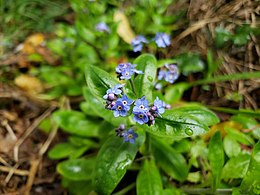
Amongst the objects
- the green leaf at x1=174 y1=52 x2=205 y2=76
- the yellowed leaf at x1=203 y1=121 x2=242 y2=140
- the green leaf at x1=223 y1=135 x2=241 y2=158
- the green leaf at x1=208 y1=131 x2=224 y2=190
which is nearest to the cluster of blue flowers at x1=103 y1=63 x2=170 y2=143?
the green leaf at x1=208 y1=131 x2=224 y2=190

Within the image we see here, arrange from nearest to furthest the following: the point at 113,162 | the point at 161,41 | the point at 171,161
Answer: the point at 113,162 < the point at 171,161 < the point at 161,41

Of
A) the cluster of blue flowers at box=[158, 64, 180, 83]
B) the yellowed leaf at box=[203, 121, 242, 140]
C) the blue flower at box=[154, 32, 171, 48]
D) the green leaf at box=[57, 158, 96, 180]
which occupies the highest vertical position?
the blue flower at box=[154, 32, 171, 48]

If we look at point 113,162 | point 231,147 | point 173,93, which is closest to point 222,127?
point 231,147

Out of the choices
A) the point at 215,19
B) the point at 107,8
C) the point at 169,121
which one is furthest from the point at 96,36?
the point at 169,121

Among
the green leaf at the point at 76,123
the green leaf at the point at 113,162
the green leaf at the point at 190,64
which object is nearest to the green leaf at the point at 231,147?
the green leaf at the point at 113,162

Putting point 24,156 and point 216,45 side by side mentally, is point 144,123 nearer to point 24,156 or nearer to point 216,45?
point 24,156

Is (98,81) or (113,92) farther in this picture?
(98,81)

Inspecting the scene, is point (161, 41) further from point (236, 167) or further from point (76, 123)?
point (236, 167)

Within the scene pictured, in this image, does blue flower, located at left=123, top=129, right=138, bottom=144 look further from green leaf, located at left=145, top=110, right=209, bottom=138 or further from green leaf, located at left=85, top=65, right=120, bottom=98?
green leaf, located at left=85, top=65, right=120, bottom=98
